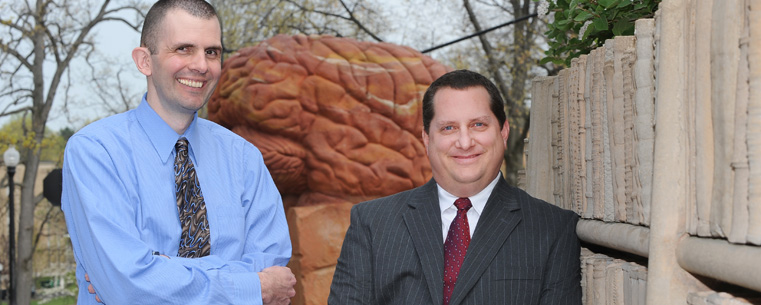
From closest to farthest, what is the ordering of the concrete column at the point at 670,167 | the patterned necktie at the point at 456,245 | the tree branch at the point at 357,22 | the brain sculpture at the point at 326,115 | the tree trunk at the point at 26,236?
the concrete column at the point at 670,167, the patterned necktie at the point at 456,245, the brain sculpture at the point at 326,115, the tree branch at the point at 357,22, the tree trunk at the point at 26,236

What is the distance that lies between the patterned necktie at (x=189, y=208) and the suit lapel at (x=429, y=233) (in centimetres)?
57

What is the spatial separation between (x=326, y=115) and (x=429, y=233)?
4.53m

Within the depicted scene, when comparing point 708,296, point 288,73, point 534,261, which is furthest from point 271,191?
point 288,73

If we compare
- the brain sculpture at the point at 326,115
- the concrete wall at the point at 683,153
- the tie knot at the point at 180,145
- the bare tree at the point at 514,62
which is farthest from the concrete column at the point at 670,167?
the bare tree at the point at 514,62

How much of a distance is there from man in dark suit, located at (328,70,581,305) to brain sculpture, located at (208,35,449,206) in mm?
4325

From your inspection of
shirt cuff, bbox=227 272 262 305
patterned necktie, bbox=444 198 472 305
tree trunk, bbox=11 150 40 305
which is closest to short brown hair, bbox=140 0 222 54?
shirt cuff, bbox=227 272 262 305

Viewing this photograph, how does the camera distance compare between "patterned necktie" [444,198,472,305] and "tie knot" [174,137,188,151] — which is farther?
"tie knot" [174,137,188,151]

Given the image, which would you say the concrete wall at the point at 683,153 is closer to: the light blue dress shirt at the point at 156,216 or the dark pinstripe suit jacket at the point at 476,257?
the dark pinstripe suit jacket at the point at 476,257

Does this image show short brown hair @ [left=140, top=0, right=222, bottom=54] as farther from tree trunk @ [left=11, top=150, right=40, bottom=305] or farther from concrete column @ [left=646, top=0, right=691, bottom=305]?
tree trunk @ [left=11, top=150, right=40, bottom=305]

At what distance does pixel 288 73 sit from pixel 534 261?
15.3 feet

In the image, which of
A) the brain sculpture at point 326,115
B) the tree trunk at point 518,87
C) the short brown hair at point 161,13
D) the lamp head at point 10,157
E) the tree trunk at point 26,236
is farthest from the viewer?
the tree trunk at point 26,236

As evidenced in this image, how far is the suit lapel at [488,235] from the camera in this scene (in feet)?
6.33

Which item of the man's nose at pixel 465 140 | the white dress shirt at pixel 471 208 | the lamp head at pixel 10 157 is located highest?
the man's nose at pixel 465 140

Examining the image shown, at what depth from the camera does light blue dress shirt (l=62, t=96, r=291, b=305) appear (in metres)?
1.88
